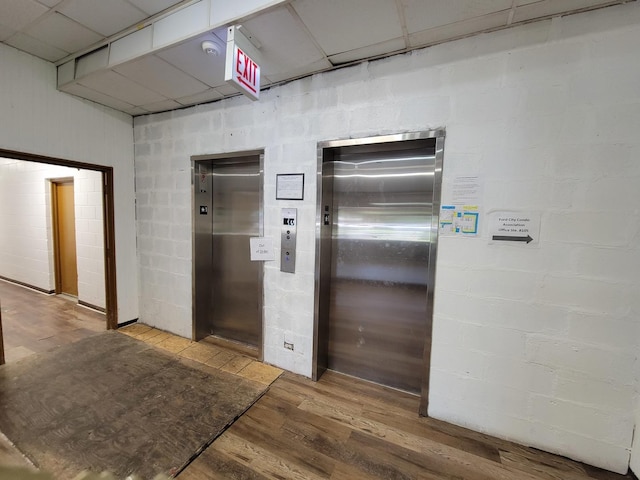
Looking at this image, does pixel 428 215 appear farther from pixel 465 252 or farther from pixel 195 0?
pixel 195 0

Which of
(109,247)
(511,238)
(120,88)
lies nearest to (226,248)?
(109,247)

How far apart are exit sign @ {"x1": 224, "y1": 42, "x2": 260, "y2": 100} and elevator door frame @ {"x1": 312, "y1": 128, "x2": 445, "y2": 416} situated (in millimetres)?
670

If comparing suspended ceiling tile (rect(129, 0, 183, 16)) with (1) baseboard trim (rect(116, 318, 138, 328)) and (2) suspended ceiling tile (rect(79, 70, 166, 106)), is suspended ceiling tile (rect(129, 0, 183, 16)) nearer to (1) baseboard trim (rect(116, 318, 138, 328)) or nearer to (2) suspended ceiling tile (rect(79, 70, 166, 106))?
(2) suspended ceiling tile (rect(79, 70, 166, 106))

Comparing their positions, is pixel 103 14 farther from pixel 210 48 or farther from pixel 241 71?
pixel 241 71

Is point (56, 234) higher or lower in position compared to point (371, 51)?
lower

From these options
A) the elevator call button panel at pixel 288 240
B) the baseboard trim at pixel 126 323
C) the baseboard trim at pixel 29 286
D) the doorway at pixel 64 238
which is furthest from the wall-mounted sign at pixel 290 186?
the baseboard trim at pixel 29 286

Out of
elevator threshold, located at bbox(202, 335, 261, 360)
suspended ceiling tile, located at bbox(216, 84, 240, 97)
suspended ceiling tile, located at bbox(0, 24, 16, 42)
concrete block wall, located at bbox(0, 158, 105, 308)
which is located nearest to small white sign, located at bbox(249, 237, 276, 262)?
elevator threshold, located at bbox(202, 335, 261, 360)

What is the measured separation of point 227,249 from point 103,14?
6.91 ft

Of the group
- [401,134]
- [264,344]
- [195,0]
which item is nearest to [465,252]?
[401,134]

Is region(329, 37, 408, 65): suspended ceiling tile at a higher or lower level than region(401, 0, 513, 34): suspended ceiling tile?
higher

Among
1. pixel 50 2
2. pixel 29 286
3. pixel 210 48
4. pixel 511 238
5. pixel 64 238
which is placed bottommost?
pixel 29 286

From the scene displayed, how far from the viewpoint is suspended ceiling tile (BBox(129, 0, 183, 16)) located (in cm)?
168

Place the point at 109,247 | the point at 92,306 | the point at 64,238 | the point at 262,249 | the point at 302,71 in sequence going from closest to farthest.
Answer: the point at 302,71 < the point at 262,249 < the point at 109,247 < the point at 92,306 < the point at 64,238

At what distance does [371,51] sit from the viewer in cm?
187
